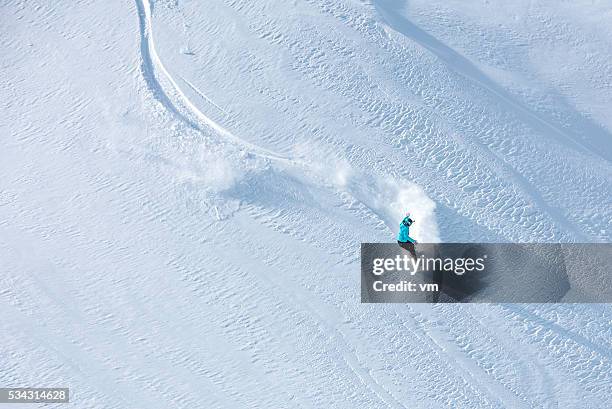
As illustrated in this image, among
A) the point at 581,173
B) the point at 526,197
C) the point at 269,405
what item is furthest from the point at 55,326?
the point at 581,173

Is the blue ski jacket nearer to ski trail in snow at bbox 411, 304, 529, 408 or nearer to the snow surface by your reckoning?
the snow surface

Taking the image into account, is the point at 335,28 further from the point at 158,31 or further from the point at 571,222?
the point at 571,222

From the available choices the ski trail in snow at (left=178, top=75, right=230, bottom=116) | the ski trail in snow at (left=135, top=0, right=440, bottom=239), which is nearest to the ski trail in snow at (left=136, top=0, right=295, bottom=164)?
the ski trail in snow at (left=135, top=0, right=440, bottom=239)

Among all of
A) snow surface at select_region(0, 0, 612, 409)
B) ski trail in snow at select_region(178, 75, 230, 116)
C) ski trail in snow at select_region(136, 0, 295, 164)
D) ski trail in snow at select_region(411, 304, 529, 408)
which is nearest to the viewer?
ski trail in snow at select_region(411, 304, 529, 408)

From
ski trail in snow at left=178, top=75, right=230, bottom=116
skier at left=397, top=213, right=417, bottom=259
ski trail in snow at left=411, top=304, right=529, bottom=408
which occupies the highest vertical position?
ski trail in snow at left=178, top=75, right=230, bottom=116

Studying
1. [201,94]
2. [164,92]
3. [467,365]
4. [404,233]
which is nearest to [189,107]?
[201,94]

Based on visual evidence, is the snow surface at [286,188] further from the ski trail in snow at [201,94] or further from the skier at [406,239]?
the skier at [406,239]

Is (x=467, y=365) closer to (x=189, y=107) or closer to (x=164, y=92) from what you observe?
(x=189, y=107)
